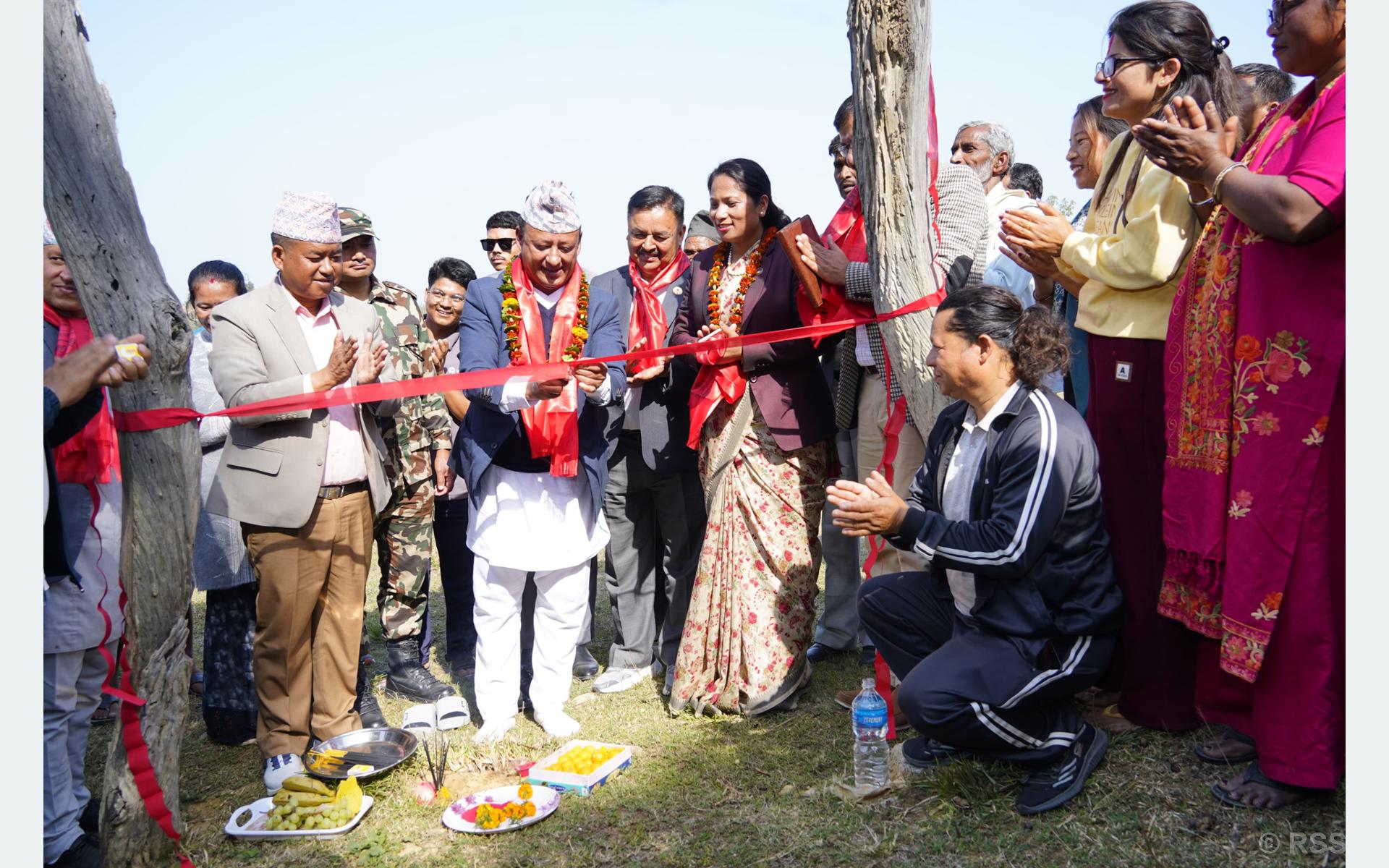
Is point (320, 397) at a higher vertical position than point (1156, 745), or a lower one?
higher

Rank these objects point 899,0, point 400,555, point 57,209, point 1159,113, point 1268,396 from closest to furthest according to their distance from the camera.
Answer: point 1268,396 → point 57,209 → point 1159,113 → point 899,0 → point 400,555

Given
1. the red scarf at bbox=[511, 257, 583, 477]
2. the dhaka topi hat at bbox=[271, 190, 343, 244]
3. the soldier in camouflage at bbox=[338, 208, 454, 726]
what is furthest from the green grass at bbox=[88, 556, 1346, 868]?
the dhaka topi hat at bbox=[271, 190, 343, 244]

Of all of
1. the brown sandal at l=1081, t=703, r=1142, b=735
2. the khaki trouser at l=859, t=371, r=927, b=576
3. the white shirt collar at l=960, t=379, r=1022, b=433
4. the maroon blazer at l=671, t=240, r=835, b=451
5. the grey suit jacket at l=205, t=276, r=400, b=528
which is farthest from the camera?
the maroon blazer at l=671, t=240, r=835, b=451

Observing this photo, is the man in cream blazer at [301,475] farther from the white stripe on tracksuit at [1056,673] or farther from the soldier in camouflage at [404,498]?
the white stripe on tracksuit at [1056,673]

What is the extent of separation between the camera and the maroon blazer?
473cm

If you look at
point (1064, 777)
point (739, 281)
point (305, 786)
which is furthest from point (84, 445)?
point (1064, 777)

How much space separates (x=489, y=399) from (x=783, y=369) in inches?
54.6

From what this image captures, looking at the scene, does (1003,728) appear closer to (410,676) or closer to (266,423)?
(266,423)

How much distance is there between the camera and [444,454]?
561 centimetres

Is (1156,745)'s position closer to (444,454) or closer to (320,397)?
(320,397)

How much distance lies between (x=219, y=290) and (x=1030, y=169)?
5.40 metres

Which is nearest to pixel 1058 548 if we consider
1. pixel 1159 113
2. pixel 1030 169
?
pixel 1159 113

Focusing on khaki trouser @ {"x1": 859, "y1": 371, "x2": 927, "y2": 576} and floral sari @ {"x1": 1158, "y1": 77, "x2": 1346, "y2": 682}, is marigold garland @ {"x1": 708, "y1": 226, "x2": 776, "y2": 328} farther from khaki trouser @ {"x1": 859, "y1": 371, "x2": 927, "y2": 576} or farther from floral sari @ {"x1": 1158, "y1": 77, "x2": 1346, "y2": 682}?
floral sari @ {"x1": 1158, "y1": 77, "x2": 1346, "y2": 682}

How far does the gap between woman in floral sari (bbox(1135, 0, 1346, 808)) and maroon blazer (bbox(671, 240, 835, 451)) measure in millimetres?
1844
